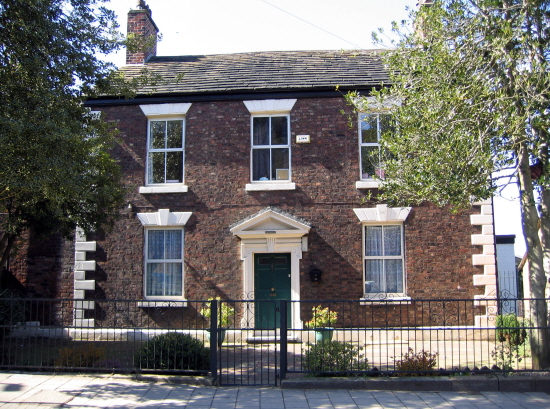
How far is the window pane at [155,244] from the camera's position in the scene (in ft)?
46.0

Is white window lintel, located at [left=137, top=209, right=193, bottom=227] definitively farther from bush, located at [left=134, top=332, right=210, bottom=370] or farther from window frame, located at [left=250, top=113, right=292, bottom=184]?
bush, located at [left=134, top=332, right=210, bottom=370]

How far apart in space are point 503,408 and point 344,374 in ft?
7.88

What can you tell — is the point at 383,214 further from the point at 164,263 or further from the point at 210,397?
the point at 210,397

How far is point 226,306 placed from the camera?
12641 mm

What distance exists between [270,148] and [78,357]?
7.29m

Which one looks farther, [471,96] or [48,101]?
[471,96]

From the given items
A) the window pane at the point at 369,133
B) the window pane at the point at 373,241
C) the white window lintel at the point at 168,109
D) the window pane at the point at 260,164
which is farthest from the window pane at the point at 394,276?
the white window lintel at the point at 168,109

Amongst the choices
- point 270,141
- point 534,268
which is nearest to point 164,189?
point 270,141

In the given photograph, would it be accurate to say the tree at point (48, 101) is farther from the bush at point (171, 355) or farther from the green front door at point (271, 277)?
the green front door at point (271, 277)

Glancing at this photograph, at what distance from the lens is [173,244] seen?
14.0 m

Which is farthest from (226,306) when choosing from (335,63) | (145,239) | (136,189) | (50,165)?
(335,63)

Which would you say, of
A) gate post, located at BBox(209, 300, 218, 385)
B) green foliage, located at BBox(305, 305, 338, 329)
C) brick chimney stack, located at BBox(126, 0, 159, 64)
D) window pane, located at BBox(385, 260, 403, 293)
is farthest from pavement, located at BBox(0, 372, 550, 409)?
brick chimney stack, located at BBox(126, 0, 159, 64)

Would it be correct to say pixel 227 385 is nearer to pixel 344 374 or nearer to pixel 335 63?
pixel 344 374

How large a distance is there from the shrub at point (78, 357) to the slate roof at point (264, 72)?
22.7ft
